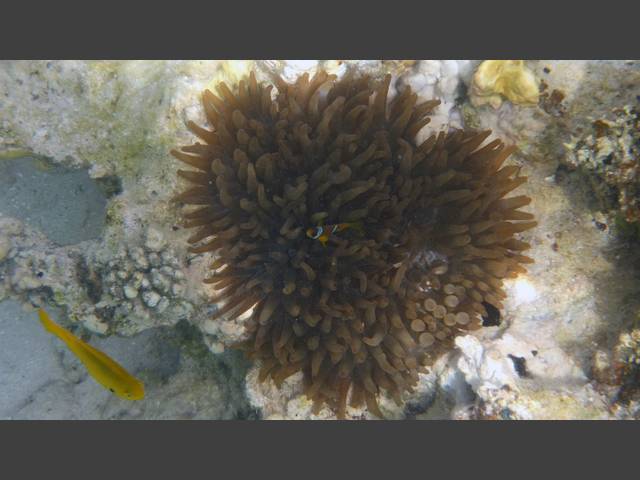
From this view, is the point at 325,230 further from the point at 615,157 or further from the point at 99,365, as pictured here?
the point at 615,157

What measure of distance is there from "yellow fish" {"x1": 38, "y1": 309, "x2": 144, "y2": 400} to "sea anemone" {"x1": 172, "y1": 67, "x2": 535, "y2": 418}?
0.91 metres

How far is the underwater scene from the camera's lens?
3.62 m

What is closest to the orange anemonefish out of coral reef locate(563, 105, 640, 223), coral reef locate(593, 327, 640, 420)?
coral reef locate(563, 105, 640, 223)

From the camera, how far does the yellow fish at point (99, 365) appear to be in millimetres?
3221

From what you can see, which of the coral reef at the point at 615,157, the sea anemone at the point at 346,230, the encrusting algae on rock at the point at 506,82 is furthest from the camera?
the encrusting algae on rock at the point at 506,82

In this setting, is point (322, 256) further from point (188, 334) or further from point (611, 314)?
point (611, 314)

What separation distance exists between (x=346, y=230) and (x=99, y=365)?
2.09 meters

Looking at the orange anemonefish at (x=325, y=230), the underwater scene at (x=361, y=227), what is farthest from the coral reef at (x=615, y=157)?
the orange anemonefish at (x=325, y=230)

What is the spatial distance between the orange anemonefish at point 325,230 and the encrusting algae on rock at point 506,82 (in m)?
1.81

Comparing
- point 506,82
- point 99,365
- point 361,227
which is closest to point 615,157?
point 506,82

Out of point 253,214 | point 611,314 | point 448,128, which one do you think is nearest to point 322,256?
point 253,214

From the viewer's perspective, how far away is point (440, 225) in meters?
3.75

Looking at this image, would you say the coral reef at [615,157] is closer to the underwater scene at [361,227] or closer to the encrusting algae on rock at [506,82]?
the underwater scene at [361,227]

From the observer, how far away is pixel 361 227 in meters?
3.61
